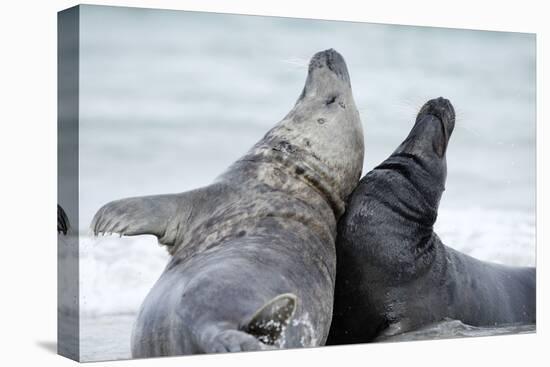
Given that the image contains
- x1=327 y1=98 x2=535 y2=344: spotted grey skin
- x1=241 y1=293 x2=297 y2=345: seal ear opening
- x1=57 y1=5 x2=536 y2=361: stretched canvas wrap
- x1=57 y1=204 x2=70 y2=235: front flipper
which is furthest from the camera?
x1=327 y1=98 x2=535 y2=344: spotted grey skin

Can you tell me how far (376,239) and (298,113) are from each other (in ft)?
3.49

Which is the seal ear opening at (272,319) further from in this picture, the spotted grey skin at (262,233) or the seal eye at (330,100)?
the seal eye at (330,100)

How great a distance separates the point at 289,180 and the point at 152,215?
1018mm

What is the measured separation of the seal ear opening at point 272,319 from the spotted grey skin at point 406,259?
2.16 m

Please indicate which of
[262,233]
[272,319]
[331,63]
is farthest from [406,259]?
[272,319]

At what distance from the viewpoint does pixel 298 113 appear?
7.09 meters

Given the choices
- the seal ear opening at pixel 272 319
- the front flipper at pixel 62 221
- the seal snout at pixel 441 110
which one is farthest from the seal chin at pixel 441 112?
the seal ear opening at pixel 272 319

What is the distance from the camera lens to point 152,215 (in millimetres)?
6184

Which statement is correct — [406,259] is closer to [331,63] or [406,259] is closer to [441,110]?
[441,110]

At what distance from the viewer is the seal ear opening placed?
179 inches

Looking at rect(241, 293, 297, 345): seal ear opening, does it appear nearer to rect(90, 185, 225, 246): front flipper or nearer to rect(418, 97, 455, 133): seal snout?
rect(90, 185, 225, 246): front flipper

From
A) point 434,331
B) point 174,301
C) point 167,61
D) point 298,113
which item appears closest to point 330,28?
point 298,113

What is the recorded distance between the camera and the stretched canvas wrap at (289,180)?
6.07 metres

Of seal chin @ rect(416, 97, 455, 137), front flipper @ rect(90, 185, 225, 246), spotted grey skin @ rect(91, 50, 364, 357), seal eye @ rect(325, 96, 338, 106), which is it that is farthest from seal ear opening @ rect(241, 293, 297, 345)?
seal chin @ rect(416, 97, 455, 137)
